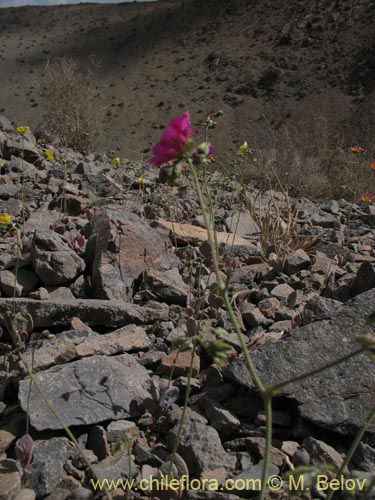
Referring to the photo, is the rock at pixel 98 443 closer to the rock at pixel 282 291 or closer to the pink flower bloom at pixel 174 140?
the pink flower bloom at pixel 174 140

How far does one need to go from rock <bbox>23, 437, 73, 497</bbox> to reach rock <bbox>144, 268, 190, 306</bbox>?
1.21 metres

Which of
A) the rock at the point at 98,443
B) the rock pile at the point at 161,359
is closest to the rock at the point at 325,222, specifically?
the rock pile at the point at 161,359

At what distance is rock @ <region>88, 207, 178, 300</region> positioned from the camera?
2738 millimetres

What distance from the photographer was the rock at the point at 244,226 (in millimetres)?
4211

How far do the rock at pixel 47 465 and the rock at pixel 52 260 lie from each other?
1.19 m

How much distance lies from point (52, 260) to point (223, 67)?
27.8 meters

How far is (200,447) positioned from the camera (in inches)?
64.0

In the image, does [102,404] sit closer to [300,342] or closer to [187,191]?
[300,342]

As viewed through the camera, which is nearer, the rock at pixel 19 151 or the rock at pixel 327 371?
the rock at pixel 327 371

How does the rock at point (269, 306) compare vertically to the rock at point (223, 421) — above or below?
below

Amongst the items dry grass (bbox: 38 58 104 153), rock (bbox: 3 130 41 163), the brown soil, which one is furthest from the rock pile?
the brown soil

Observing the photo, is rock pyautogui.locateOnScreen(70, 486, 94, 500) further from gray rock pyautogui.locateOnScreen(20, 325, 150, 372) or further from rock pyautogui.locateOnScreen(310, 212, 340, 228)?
rock pyautogui.locateOnScreen(310, 212, 340, 228)

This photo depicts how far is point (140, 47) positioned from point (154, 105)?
8859 millimetres

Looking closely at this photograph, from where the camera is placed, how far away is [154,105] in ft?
83.7
